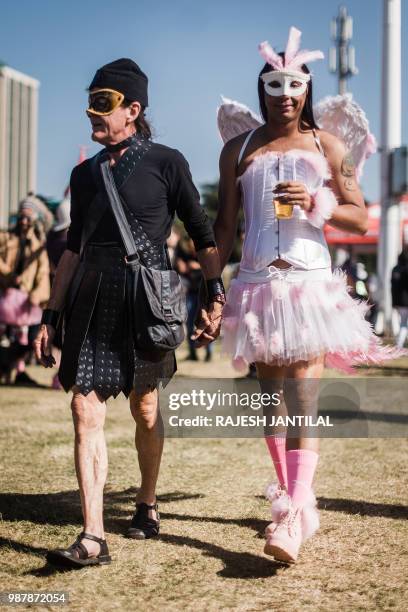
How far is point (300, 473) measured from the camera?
135 inches

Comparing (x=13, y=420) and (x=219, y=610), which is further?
(x=13, y=420)

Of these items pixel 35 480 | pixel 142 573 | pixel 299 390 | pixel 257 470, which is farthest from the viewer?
pixel 257 470

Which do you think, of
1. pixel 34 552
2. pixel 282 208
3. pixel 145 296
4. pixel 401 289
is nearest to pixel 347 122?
pixel 282 208

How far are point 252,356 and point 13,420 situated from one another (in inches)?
164

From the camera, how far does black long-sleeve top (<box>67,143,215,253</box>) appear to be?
3410 millimetres

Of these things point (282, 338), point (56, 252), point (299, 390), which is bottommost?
point (299, 390)

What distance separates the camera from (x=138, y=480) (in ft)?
16.4

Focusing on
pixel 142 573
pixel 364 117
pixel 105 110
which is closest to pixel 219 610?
pixel 142 573

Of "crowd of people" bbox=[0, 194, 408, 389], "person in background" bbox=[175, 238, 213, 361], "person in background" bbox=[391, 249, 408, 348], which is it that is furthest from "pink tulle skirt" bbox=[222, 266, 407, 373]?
"person in background" bbox=[391, 249, 408, 348]

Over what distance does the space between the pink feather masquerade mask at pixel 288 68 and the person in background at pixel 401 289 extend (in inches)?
392

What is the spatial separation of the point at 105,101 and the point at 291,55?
84 centimetres

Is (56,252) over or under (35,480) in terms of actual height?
over

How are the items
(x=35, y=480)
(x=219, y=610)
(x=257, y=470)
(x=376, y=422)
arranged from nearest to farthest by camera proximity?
(x=219, y=610), (x=35, y=480), (x=257, y=470), (x=376, y=422)

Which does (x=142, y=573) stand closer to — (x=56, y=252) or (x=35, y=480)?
(x=35, y=480)
